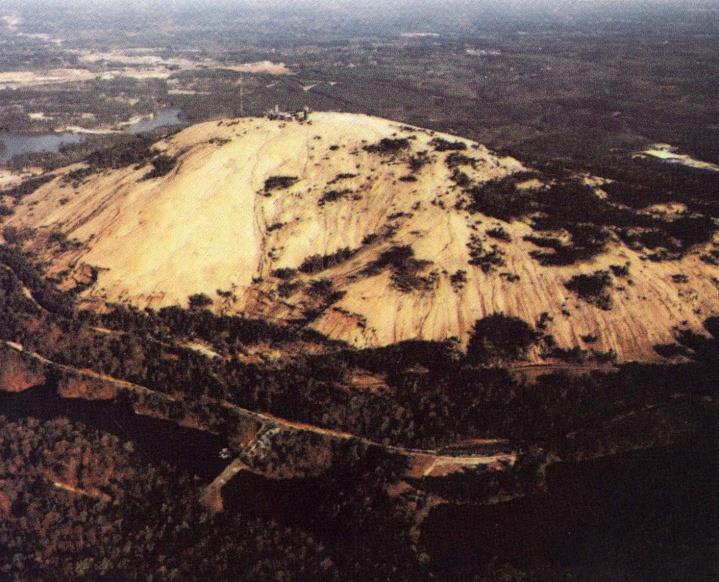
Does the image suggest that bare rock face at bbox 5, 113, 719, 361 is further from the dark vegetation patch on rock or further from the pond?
the pond

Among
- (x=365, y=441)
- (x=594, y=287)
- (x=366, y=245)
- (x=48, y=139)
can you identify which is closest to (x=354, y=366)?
(x=365, y=441)

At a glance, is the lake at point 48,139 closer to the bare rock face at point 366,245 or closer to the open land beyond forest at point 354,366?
the open land beyond forest at point 354,366

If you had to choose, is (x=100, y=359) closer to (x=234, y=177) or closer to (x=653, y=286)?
(x=234, y=177)

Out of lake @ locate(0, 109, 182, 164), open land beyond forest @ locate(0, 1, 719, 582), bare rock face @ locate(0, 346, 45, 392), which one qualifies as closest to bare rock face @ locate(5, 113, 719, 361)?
open land beyond forest @ locate(0, 1, 719, 582)

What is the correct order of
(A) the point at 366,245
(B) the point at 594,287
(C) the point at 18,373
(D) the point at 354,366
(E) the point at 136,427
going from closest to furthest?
(E) the point at 136,427
(D) the point at 354,366
(C) the point at 18,373
(B) the point at 594,287
(A) the point at 366,245

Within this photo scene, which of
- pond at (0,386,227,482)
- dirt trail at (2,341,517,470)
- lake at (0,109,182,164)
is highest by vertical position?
lake at (0,109,182,164)

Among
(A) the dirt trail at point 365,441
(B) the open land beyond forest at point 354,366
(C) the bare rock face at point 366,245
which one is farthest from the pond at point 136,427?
(C) the bare rock face at point 366,245

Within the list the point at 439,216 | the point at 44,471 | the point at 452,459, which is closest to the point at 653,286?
the point at 439,216

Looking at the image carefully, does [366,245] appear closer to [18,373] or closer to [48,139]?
[18,373]
